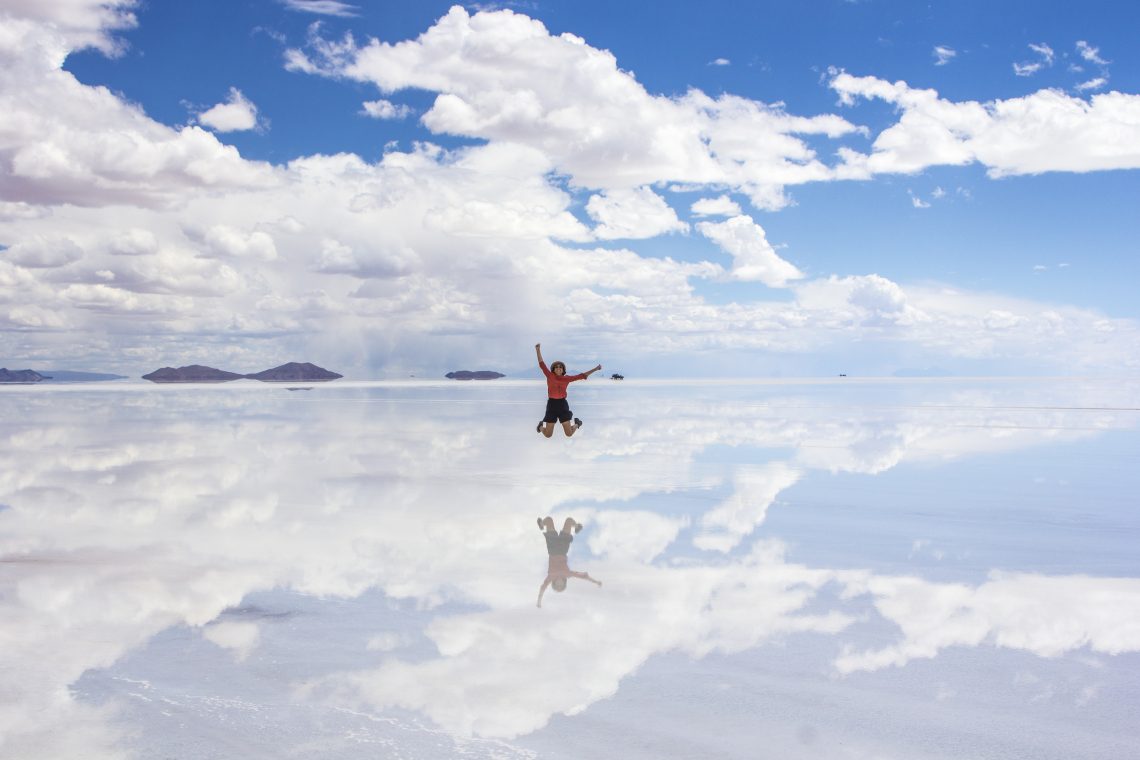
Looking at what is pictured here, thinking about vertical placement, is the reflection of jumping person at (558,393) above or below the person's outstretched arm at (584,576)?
above

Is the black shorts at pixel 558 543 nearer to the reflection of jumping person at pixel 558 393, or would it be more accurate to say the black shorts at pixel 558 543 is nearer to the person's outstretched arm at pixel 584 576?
the person's outstretched arm at pixel 584 576

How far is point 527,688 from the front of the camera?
20.8ft

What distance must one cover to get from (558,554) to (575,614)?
2.55 m

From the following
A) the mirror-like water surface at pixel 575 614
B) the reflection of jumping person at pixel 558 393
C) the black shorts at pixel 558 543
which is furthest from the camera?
the reflection of jumping person at pixel 558 393

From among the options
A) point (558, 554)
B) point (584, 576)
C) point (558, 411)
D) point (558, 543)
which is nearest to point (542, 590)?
point (584, 576)

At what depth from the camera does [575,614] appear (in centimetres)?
806

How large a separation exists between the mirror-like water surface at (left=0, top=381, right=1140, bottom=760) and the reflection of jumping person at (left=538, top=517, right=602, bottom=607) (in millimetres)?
164

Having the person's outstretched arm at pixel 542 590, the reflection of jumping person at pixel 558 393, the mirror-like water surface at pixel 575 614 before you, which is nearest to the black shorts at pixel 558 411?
the reflection of jumping person at pixel 558 393

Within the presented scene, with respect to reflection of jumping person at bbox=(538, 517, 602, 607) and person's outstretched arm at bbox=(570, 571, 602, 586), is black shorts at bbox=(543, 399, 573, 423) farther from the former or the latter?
person's outstretched arm at bbox=(570, 571, 602, 586)

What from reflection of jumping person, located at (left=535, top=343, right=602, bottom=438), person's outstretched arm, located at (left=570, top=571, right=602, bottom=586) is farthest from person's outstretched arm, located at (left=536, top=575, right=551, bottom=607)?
reflection of jumping person, located at (left=535, top=343, right=602, bottom=438)

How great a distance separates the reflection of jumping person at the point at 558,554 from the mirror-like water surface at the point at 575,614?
16 centimetres

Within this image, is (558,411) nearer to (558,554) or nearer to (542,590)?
(558,554)

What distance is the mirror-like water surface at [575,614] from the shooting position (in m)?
5.64

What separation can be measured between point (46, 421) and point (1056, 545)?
37.2m
